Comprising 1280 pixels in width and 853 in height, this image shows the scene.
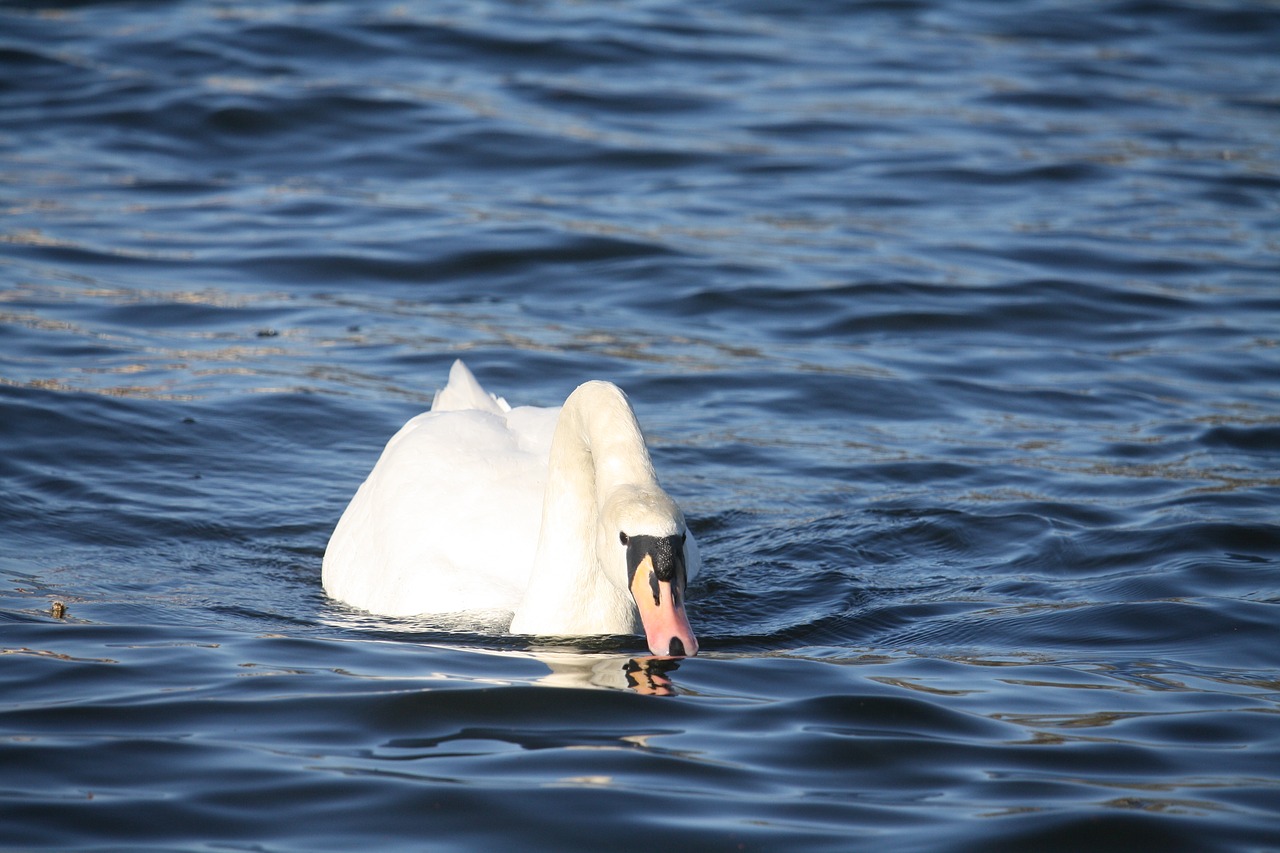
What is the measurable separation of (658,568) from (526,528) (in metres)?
1.61

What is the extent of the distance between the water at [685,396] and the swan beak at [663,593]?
18 centimetres

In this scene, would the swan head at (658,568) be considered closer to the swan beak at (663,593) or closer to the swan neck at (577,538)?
the swan beak at (663,593)

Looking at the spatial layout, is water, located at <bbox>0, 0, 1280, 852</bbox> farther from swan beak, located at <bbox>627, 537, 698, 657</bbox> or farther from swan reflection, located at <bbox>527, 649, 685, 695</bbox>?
swan beak, located at <bbox>627, 537, 698, 657</bbox>

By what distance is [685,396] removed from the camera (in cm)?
1023

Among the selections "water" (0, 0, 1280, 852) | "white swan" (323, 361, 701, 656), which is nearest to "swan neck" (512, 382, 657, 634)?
"white swan" (323, 361, 701, 656)

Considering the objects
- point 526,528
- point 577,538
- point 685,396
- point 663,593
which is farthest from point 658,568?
point 685,396

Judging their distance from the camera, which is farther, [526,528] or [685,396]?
[685,396]

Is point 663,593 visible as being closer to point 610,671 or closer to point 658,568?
point 658,568

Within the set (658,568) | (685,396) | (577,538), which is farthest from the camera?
(685,396)

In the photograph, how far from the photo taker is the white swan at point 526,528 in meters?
5.44

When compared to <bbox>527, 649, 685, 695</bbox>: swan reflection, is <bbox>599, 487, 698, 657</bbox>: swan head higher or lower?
higher

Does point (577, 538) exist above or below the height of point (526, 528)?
above

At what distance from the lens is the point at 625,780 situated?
4559mm

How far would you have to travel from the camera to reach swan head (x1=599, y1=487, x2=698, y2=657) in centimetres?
534
